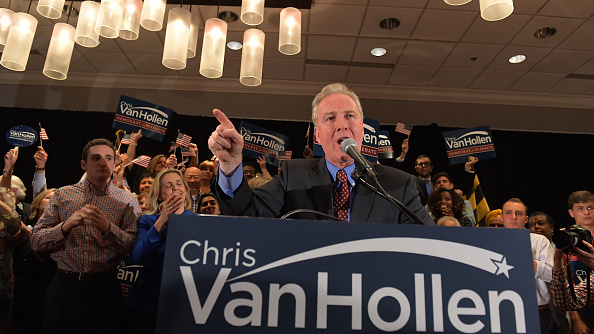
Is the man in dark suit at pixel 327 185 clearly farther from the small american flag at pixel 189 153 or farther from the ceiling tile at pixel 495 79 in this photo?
the ceiling tile at pixel 495 79

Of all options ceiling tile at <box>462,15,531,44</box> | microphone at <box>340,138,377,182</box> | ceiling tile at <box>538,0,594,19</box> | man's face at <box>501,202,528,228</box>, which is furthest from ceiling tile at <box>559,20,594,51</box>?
microphone at <box>340,138,377,182</box>

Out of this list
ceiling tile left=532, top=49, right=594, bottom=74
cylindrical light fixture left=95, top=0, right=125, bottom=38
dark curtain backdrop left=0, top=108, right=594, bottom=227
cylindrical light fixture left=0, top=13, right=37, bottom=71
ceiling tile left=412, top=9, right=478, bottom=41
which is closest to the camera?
cylindrical light fixture left=95, top=0, right=125, bottom=38

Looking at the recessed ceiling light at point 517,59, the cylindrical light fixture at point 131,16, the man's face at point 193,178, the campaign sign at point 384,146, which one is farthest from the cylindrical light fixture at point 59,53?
the recessed ceiling light at point 517,59

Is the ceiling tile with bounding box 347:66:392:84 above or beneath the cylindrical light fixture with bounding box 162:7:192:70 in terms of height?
above

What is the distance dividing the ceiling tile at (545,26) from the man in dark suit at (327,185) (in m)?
4.86

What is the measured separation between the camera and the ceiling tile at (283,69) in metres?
6.61

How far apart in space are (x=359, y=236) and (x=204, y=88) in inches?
278

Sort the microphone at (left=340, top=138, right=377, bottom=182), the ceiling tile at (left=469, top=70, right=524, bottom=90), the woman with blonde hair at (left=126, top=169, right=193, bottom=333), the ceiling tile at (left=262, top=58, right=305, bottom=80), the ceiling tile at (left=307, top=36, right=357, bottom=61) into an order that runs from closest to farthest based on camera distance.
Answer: the microphone at (left=340, top=138, right=377, bottom=182)
the woman with blonde hair at (left=126, top=169, right=193, bottom=333)
the ceiling tile at (left=307, top=36, right=357, bottom=61)
the ceiling tile at (left=262, top=58, right=305, bottom=80)
the ceiling tile at (left=469, top=70, right=524, bottom=90)

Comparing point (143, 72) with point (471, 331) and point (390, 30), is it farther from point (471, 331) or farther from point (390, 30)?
point (471, 331)

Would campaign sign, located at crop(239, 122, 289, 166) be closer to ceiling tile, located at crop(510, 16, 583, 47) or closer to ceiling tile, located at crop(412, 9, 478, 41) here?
ceiling tile, located at crop(412, 9, 478, 41)

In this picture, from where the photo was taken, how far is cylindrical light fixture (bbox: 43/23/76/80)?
3.53m

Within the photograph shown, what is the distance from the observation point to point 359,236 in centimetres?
Result: 77

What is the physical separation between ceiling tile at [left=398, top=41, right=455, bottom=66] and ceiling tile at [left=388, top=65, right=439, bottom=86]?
143 mm

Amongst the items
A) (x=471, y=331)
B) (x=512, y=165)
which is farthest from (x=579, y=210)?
(x=512, y=165)
